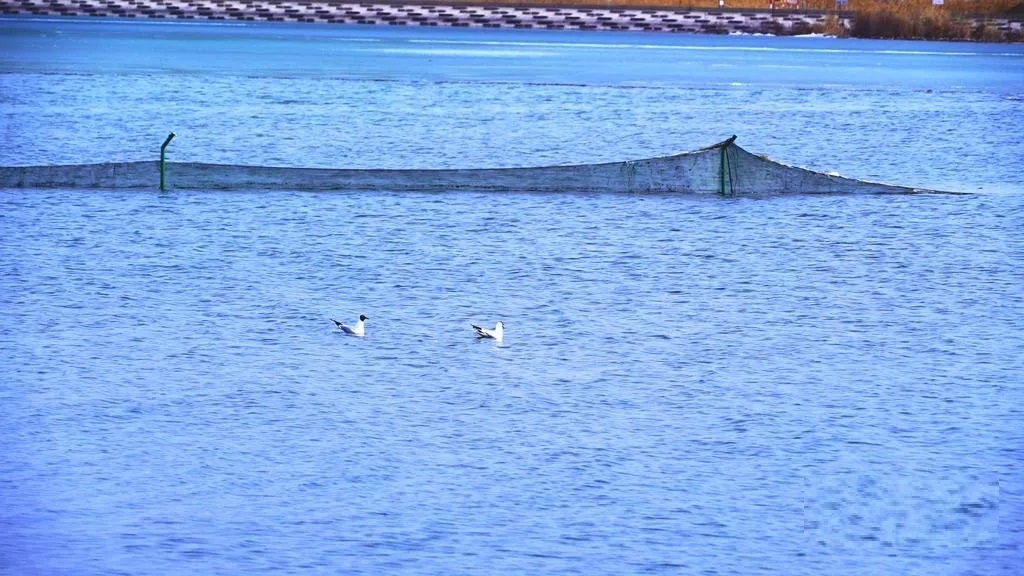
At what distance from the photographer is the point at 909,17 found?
82562 millimetres

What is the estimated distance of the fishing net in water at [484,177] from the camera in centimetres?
1956

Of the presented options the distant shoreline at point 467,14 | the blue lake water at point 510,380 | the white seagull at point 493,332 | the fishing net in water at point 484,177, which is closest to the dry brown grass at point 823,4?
the distant shoreline at point 467,14

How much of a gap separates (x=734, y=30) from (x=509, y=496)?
84.1m

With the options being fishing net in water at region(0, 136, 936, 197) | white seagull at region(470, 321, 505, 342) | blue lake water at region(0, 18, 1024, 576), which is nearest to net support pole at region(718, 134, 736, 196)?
fishing net in water at region(0, 136, 936, 197)

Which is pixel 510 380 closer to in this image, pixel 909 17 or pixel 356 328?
pixel 356 328

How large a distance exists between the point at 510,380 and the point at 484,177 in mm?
9091

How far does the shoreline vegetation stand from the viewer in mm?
79875

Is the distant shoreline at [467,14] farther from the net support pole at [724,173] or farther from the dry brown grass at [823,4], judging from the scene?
the net support pole at [724,173]

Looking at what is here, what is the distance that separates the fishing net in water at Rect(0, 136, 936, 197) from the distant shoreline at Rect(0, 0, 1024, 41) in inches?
2645

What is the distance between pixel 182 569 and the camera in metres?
7.07

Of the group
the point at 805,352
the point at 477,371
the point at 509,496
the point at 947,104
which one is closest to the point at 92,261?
the point at 477,371

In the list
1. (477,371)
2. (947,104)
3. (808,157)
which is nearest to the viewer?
(477,371)

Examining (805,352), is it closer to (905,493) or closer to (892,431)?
(892,431)

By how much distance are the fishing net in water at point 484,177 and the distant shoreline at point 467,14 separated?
6719 cm
